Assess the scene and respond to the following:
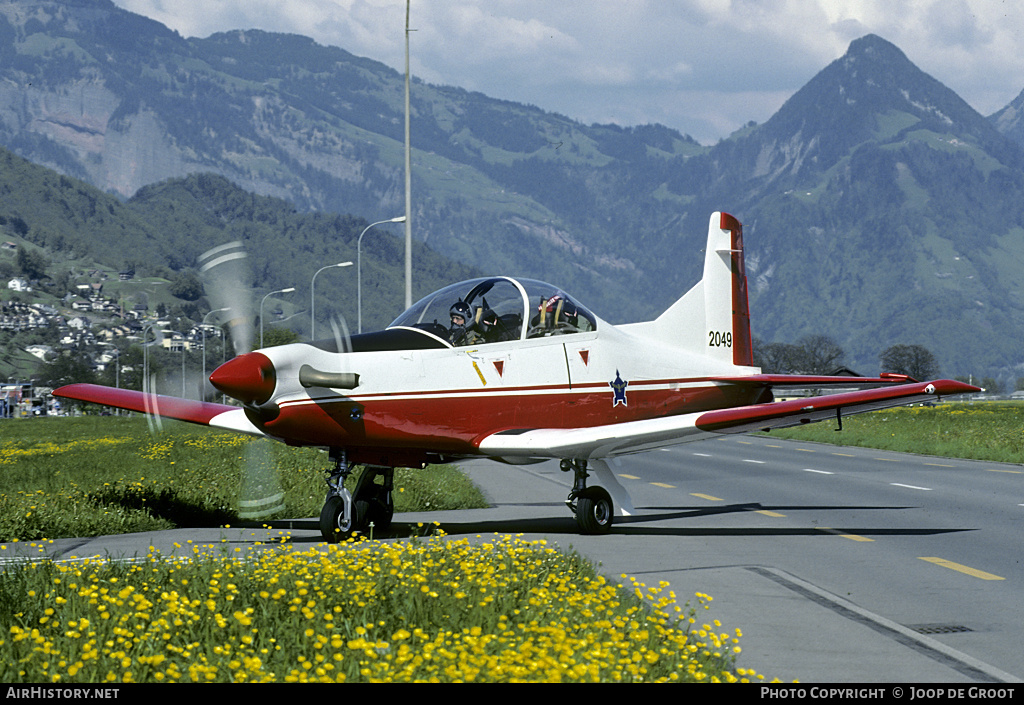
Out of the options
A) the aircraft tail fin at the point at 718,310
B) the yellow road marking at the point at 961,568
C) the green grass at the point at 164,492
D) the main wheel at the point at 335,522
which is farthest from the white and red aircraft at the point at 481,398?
the aircraft tail fin at the point at 718,310

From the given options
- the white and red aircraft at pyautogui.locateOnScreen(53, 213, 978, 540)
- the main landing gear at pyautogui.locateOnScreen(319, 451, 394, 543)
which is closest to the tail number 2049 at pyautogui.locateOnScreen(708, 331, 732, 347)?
the white and red aircraft at pyautogui.locateOnScreen(53, 213, 978, 540)

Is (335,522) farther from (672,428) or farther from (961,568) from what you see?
(961,568)

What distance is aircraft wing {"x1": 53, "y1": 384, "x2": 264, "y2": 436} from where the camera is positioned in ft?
45.3

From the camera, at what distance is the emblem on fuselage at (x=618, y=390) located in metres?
13.9

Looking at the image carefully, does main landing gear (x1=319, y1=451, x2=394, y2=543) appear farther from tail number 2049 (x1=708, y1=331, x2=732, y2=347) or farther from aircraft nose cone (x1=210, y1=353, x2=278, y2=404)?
tail number 2049 (x1=708, y1=331, x2=732, y2=347)

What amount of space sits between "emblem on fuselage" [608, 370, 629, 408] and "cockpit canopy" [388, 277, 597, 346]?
1134 mm

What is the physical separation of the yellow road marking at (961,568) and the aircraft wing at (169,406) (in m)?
7.19

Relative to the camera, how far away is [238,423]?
1370 centimetres

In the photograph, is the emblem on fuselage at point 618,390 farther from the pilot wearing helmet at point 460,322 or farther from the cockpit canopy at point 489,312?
the pilot wearing helmet at point 460,322

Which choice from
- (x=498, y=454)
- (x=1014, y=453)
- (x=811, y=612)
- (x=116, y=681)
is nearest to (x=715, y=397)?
(x=498, y=454)

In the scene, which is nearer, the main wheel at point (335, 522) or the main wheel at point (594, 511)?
the main wheel at point (335, 522)

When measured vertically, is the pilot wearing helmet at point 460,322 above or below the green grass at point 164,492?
above

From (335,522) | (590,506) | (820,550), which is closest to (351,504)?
(335,522)

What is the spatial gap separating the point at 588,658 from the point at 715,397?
10.8 metres
